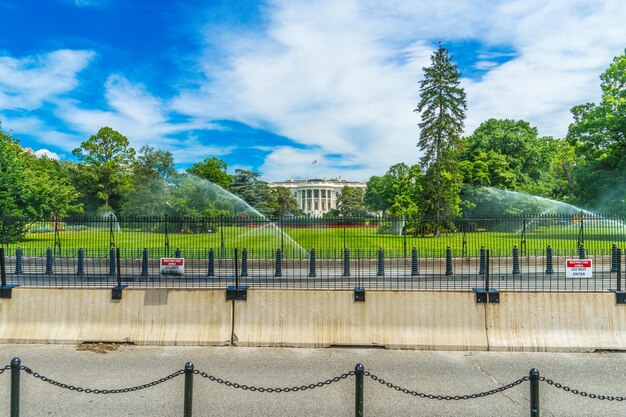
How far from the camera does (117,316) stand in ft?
32.1

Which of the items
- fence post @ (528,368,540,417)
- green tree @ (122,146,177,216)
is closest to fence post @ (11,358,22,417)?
fence post @ (528,368,540,417)

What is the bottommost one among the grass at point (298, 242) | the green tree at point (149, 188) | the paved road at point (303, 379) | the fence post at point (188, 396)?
the paved road at point (303, 379)

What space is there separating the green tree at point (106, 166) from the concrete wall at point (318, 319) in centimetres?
6551

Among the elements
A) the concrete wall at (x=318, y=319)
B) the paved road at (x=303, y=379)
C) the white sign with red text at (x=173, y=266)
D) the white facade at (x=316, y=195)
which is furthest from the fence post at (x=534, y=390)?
the white facade at (x=316, y=195)

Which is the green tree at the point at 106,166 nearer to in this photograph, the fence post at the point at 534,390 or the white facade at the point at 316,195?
the fence post at the point at 534,390

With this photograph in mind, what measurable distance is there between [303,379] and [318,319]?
189 centimetres

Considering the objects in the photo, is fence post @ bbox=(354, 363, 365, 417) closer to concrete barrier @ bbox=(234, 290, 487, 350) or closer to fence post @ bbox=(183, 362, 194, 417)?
fence post @ bbox=(183, 362, 194, 417)

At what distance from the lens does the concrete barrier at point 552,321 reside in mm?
9234

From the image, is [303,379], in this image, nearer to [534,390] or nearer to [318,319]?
[318,319]

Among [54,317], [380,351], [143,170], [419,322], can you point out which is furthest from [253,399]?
[143,170]

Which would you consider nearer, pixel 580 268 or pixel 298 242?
pixel 580 268

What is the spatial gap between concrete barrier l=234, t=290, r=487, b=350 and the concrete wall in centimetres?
2

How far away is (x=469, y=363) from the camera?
862cm

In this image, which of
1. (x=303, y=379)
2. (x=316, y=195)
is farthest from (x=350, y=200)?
(x=303, y=379)
